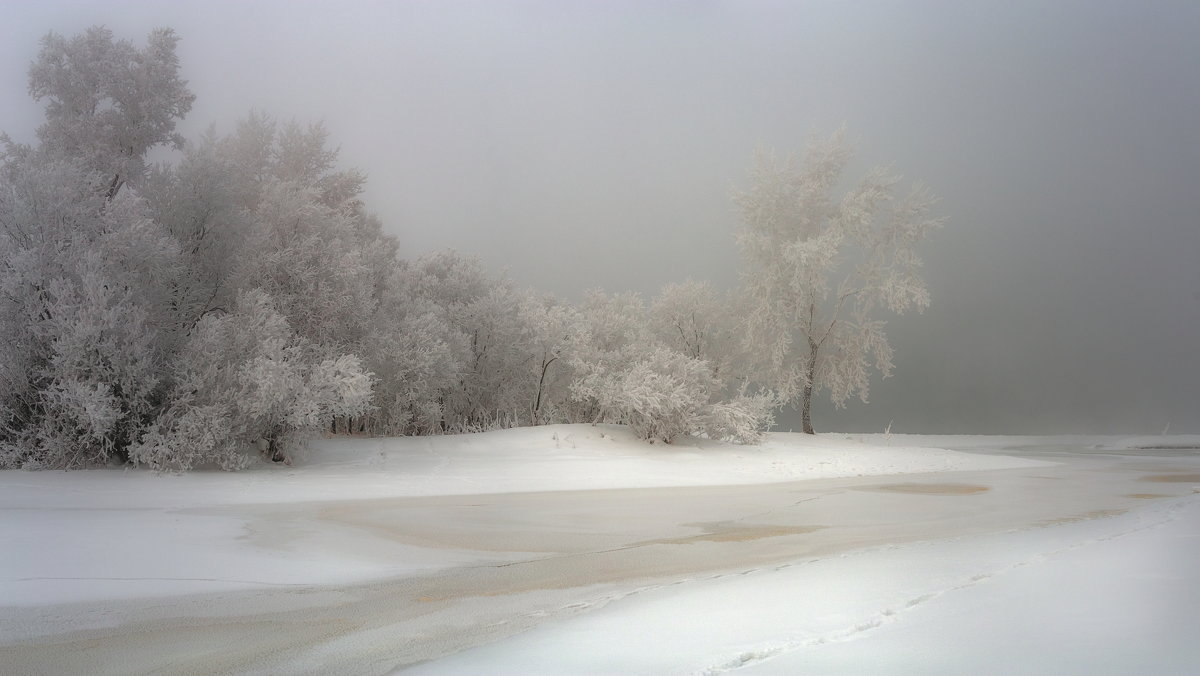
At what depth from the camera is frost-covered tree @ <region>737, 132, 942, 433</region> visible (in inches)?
829

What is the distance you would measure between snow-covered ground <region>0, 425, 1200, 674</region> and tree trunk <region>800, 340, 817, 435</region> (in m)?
10.8

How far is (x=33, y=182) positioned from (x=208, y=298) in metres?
2.88

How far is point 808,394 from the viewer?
2172 centimetres

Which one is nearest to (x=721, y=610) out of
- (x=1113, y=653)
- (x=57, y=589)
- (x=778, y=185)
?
(x=1113, y=653)

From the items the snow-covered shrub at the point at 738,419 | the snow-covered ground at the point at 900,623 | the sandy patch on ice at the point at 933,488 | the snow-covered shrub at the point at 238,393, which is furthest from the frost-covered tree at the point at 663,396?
the snow-covered ground at the point at 900,623

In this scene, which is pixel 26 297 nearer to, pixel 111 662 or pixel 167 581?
pixel 167 581

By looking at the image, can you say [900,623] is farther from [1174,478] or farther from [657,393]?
[1174,478]

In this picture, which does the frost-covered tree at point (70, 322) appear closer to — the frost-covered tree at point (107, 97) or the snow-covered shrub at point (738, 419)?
the frost-covered tree at point (107, 97)

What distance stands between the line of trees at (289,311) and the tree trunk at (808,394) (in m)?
0.18

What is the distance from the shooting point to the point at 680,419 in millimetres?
15445

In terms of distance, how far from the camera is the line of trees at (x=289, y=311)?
418 inches

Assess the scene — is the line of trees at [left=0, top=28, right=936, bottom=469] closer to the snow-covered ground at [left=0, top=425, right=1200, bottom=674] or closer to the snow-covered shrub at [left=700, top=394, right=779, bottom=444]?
the snow-covered shrub at [left=700, top=394, right=779, bottom=444]

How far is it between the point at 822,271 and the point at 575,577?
17.6 meters

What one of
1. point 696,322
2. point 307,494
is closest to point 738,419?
point 696,322
